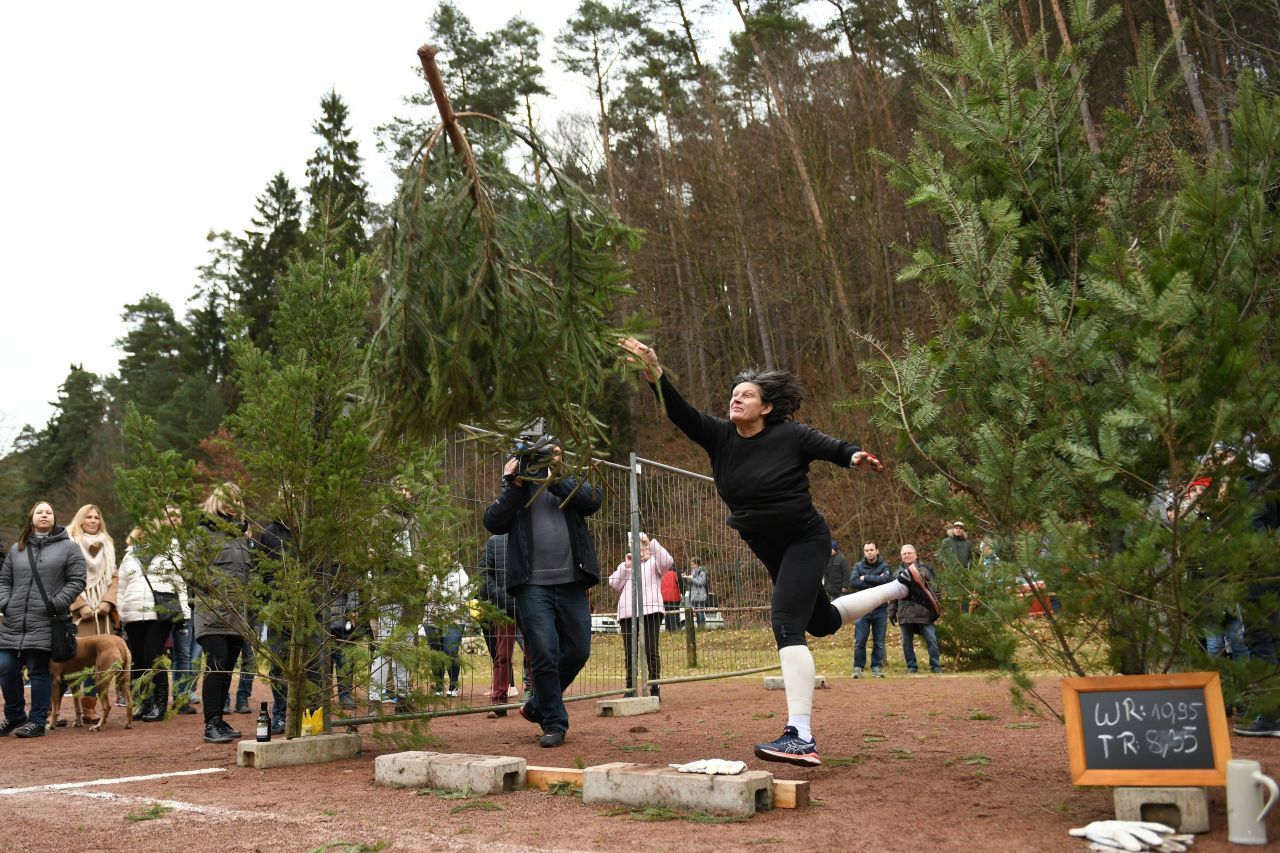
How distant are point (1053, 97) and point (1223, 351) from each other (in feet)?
5.40

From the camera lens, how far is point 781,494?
213 inches

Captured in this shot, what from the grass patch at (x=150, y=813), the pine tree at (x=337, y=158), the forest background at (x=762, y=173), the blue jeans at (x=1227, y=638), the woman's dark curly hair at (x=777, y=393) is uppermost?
the pine tree at (x=337, y=158)

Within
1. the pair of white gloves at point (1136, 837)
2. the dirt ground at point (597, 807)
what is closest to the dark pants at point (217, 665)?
the dirt ground at point (597, 807)

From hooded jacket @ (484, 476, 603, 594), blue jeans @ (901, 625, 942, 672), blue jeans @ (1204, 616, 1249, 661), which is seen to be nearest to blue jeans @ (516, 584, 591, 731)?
hooded jacket @ (484, 476, 603, 594)

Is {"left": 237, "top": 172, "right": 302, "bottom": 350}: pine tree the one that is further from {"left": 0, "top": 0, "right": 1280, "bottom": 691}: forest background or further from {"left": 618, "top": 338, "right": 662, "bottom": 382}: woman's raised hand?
{"left": 618, "top": 338, "right": 662, "bottom": 382}: woman's raised hand

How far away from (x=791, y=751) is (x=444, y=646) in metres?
2.90

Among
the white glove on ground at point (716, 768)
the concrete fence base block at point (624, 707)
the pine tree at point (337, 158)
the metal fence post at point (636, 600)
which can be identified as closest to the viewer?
the white glove on ground at point (716, 768)

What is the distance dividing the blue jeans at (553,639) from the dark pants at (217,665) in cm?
222

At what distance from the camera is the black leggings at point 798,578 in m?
5.30

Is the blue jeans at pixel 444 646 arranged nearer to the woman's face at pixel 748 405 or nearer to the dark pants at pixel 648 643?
the woman's face at pixel 748 405

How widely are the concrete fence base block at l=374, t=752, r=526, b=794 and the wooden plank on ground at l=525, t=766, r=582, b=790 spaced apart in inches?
1.6

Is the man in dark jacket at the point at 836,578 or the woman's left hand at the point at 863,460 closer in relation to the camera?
the woman's left hand at the point at 863,460

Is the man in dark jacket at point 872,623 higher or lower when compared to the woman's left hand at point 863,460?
lower

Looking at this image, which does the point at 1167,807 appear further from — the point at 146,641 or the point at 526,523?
the point at 146,641
